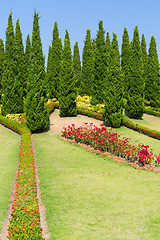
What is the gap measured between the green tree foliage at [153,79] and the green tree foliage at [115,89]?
17091 millimetres

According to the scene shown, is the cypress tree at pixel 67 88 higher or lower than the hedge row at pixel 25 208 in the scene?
higher

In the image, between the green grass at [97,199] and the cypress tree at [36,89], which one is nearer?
the green grass at [97,199]

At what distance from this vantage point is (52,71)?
3834 cm

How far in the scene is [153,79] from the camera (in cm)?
4041

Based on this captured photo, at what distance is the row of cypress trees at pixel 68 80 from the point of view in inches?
891

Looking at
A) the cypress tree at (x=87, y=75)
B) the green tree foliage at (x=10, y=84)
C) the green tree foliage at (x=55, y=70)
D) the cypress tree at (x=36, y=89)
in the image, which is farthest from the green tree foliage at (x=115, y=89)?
the green tree foliage at (x=55, y=70)

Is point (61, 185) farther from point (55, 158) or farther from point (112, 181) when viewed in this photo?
point (55, 158)

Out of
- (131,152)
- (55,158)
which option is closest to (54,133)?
(55,158)

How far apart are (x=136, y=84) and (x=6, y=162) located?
71.3ft

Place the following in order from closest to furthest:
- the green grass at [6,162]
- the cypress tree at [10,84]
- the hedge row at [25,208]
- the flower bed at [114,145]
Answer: the hedge row at [25,208], the green grass at [6,162], the flower bed at [114,145], the cypress tree at [10,84]

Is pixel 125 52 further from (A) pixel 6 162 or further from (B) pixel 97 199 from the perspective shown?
(B) pixel 97 199

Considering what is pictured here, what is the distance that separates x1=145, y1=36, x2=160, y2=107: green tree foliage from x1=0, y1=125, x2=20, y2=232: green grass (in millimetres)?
26814

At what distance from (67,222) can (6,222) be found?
2.28m

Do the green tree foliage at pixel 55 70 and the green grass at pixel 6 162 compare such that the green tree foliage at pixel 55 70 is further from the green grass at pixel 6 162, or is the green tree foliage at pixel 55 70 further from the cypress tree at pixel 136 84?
the green grass at pixel 6 162
